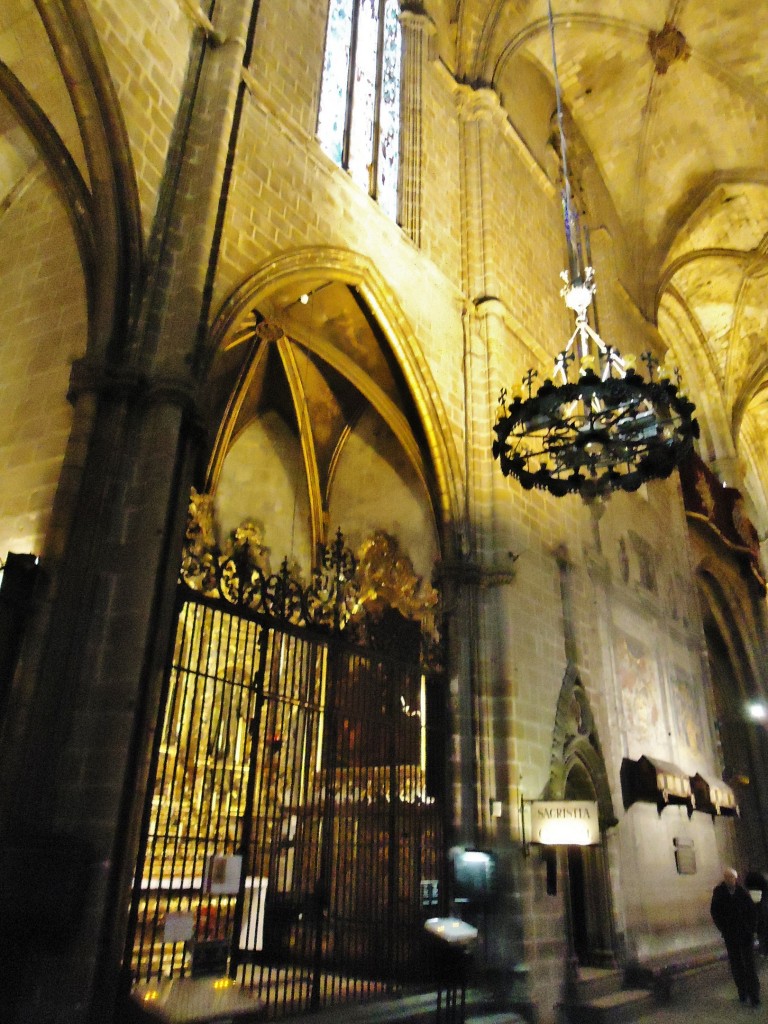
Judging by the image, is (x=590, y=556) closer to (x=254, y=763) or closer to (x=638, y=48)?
(x=254, y=763)

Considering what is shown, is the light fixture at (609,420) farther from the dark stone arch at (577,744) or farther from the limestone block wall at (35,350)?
the limestone block wall at (35,350)

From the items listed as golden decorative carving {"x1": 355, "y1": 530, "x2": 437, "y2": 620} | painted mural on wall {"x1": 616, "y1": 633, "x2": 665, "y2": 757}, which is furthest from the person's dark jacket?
golden decorative carving {"x1": 355, "y1": 530, "x2": 437, "y2": 620}

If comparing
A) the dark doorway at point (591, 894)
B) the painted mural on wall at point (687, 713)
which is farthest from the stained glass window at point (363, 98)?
the painted mural on wall at point (687, 713)

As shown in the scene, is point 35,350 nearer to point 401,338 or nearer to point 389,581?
point 401,338

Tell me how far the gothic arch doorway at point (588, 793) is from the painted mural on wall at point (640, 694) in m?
1.73

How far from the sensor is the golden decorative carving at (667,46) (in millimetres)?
15523

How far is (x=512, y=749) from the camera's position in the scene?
8.06 m

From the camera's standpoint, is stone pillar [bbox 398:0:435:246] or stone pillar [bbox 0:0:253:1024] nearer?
stone pillar [bbox 0:0:253:1024]

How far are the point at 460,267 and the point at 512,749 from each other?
6.56 metres

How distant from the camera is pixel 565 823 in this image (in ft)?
25.3

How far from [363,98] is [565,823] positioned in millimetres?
9134

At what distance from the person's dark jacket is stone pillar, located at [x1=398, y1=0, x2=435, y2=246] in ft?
27.7

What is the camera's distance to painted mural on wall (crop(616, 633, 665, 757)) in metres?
11.3

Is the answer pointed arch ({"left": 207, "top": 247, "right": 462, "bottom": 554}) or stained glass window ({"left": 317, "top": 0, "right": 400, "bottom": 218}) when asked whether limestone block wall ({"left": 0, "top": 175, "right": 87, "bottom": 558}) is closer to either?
pointed arch ({"left": 207, "top": 247, "right": 462, "bottom": 554})
